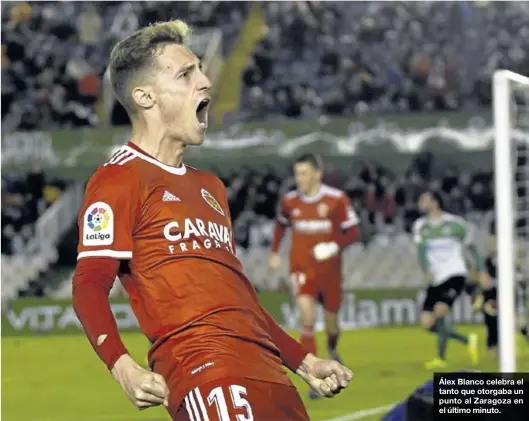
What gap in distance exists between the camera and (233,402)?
101 inches

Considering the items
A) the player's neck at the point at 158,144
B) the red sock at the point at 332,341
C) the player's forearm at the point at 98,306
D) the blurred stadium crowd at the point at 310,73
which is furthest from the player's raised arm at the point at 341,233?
the player's forearm at the point at 98,306

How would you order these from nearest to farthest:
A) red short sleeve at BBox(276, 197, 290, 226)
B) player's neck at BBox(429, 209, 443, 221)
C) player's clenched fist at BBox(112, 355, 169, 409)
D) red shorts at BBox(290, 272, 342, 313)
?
1. player's clenched fist at BBox(112, 355, 169, 409)
2. red shorts at BBox(290, 272, 342, 313)
3. red short sleeve at BBox(276, 197, 290, 226)
4. player's neck at BBox(429, 209, 443, 221)

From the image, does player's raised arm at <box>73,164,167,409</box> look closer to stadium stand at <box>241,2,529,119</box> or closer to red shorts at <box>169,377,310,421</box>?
red shorts at <box>169,377,310,421</box>

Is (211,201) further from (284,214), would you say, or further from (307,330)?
(284,214)

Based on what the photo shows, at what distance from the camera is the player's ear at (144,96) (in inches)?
110

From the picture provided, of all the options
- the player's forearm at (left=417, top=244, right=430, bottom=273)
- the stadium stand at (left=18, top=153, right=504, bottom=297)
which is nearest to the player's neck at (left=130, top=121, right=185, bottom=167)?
the player's forearm at (left=417, top=244, right=430, bottom=273)

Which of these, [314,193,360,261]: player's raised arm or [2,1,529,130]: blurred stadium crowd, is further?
[2,1,529,130]: blurred stadium crowd

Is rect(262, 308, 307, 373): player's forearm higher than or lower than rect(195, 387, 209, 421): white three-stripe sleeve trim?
higher

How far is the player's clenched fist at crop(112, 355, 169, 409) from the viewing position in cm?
234

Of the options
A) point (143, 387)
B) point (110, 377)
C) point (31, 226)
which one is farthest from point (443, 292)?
point (143, 387)

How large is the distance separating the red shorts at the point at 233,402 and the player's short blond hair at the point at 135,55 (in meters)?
0.77

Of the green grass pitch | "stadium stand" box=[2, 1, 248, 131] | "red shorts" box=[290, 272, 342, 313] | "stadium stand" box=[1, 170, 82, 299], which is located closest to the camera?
the green grass pitch

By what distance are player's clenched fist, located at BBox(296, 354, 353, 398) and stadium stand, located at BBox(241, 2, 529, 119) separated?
14.6 m

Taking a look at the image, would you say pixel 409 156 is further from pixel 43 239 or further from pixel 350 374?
pixel 350 374
